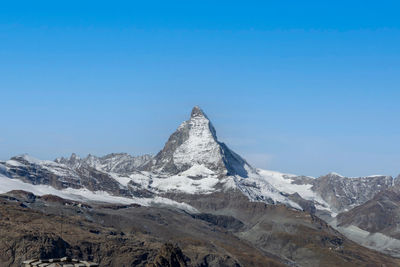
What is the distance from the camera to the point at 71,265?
144 feet

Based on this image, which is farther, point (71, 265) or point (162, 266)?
point (162, 266)

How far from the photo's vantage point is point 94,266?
43250 millimetres

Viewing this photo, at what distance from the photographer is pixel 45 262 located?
44.4m

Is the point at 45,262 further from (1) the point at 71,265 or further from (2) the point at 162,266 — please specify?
(2) the point at 162,266

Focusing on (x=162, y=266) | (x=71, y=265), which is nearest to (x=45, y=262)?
(x=71, y=265)

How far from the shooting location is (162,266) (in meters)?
197

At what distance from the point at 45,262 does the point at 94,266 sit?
3.34m

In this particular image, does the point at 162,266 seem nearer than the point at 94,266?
No

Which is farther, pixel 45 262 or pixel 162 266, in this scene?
pixel 162 266

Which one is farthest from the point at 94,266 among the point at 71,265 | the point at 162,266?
the point at 162,266

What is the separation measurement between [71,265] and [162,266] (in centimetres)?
15600

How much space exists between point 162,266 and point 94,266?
15672 cm

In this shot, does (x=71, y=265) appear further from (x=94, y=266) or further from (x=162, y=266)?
(x=162, y=266)

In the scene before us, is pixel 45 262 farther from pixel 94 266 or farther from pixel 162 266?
pixel 162 266
